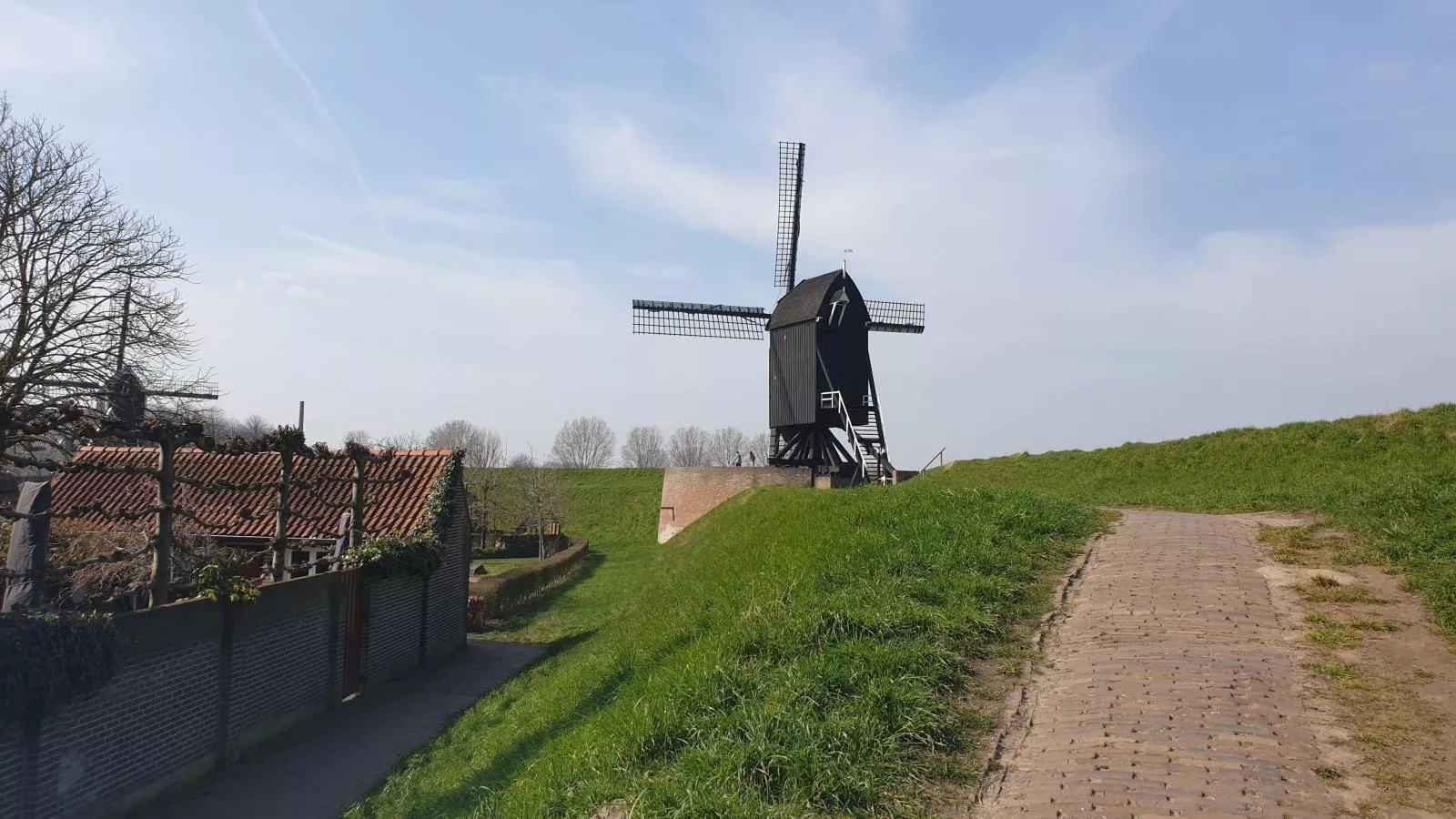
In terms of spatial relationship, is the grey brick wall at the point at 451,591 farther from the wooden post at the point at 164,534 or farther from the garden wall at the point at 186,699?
the wooden post at the point at 164,534

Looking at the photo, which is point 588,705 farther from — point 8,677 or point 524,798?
point 8,677

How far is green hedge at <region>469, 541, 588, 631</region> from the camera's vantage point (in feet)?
71.6

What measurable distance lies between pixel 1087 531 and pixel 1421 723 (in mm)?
5378

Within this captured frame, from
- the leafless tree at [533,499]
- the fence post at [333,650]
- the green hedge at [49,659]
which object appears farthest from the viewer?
the leafless tree at [533,499]

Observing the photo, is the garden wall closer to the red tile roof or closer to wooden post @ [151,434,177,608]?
wooden post @ [151,434,177,608]

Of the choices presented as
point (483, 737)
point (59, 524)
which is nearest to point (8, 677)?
point (483, 737)

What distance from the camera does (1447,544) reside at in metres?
8.40

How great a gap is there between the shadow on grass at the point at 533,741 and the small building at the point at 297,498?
9.10m

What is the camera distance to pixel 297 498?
1898cm

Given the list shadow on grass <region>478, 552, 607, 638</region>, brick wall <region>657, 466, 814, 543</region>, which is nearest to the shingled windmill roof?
brick wall <region>657, 466, 814, 543</region>

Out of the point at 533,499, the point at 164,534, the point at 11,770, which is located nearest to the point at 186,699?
the point at 164,534

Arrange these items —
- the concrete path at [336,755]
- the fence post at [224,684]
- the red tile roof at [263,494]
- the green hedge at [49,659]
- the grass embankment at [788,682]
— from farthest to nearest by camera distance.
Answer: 1. the red tile roof at [263,494]
2. the fence post at [224,684]
3. the concrete path at [336,755]
4. the green hedge at [49,659]
5. the grass embankment at [788,682]

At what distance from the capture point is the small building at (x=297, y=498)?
1803cm

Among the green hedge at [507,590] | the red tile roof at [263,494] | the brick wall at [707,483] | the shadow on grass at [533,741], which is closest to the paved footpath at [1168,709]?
the shadow on grass at [533,741]
